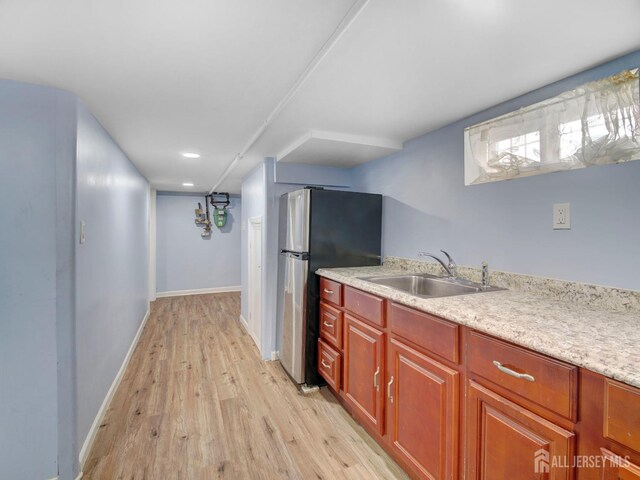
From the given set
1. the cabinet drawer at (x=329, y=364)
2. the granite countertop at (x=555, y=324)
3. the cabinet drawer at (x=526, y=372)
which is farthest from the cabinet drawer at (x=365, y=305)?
the cabinet drawer at (x=526, y=372)

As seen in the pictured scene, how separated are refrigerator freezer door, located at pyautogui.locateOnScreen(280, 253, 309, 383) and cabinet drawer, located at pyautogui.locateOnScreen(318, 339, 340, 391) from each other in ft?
0.54

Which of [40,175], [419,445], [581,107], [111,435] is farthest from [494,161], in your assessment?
[111,435]

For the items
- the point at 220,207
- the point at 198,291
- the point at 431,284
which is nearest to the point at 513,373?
the point at 431,284

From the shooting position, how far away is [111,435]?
1.90 m

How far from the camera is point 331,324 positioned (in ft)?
7.41

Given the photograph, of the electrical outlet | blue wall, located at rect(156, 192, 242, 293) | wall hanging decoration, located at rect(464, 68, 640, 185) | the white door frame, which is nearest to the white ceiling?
wall hanging decoration, located at rect(464, 68, 640, 185)

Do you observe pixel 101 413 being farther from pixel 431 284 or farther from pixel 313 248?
pixel 431 284

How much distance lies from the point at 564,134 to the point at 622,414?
4.15ft

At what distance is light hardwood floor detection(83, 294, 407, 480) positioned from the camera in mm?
1629

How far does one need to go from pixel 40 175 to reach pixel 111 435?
1.66m

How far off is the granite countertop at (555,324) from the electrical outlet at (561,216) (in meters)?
0.37

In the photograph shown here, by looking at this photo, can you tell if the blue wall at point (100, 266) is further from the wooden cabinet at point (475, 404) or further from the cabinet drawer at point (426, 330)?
the cabinet drawer at point (426, 330)

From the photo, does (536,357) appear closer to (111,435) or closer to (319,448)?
(319,448)

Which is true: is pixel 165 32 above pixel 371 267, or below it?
above
